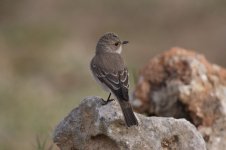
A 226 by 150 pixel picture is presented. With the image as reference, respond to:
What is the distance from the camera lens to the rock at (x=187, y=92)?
939cm

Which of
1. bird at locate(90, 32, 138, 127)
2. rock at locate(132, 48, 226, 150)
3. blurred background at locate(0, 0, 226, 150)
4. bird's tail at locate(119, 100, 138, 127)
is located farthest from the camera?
blurred background at locate(0, 0, 226, 150)

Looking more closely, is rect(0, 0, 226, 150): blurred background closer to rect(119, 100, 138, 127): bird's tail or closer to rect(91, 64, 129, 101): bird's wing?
rect(91, 64, 129, 101): bird's wing

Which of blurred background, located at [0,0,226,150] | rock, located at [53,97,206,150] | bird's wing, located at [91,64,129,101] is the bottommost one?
rock, located at [53,97,206,150]

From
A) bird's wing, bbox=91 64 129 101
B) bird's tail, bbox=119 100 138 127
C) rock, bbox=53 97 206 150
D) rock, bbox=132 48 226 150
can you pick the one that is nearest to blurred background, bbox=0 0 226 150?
rock, bbox=132 48 226 150

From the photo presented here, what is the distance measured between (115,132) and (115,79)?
127cm

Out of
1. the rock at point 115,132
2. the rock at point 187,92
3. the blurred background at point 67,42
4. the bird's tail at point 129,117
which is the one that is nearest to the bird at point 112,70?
the bird's tail at point 129,117

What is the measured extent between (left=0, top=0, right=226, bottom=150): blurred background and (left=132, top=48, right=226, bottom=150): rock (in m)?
1.58

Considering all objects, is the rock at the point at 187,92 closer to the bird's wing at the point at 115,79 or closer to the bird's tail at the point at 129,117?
the bird's wing at the point at 115,79

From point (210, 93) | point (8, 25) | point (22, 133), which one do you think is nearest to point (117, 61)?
point (210, 93)

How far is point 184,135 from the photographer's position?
781cm

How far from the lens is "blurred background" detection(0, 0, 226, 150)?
43.0ft

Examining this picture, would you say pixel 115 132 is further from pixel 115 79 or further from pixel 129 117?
pixel 115 79

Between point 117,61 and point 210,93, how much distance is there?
1.20 metres

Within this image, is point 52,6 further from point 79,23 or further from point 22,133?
point 22,133
